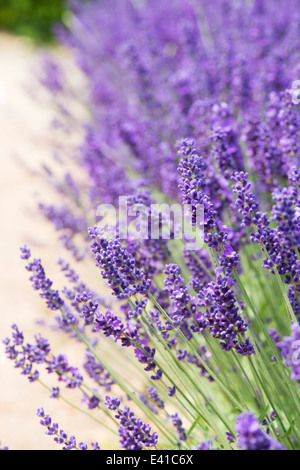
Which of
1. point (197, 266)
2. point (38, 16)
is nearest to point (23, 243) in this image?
point (197, 266)

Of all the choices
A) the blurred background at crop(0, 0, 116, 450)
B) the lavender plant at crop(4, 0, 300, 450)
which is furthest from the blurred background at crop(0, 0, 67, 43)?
the lavender plant at crop(4, 0, 300, 450)

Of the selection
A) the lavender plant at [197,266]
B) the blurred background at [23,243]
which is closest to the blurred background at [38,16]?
the blurred background at [23,243]

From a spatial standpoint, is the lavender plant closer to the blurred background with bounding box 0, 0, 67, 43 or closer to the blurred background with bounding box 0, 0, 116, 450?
the blurred background with bounding box 0, 0, 116, 450

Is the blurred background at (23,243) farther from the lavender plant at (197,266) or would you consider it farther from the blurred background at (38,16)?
the blurred background at (38,16)

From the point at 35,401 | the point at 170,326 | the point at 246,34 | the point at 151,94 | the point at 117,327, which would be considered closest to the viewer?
the point at 117,327
